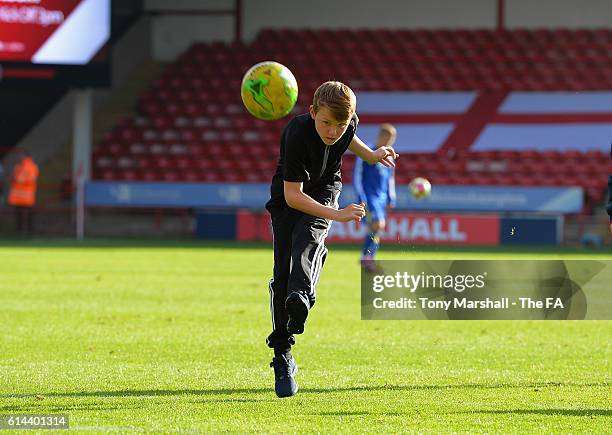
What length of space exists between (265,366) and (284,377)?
146 cm

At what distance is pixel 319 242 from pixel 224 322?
4.63m

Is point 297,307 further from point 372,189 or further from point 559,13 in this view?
point 559,13

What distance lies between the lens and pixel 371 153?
7316 millimetres

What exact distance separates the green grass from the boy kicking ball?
1.58 feet

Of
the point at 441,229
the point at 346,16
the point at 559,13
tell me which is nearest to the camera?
the point at 441,229

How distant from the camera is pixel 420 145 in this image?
1359 inches

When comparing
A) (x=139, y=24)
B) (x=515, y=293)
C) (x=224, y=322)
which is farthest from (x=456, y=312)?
(x=139, y=24)

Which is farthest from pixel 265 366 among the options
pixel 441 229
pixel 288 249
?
pixel 441 229

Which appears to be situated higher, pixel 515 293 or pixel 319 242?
pixel 319 242

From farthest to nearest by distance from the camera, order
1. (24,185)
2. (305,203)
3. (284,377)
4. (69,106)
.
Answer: (69,106), (24,185), (284,377), (305,203)

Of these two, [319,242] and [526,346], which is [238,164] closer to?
[526,346]

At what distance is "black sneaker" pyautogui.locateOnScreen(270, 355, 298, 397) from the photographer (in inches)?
272

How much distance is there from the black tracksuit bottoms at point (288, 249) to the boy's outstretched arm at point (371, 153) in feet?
1.00

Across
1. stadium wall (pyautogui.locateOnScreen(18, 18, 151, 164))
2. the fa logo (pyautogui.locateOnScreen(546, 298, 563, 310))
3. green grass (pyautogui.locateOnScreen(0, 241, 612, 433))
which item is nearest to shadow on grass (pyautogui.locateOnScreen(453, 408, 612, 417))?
green grass (pyautogui.locateOnScreen(0, 241, 612, 433))
